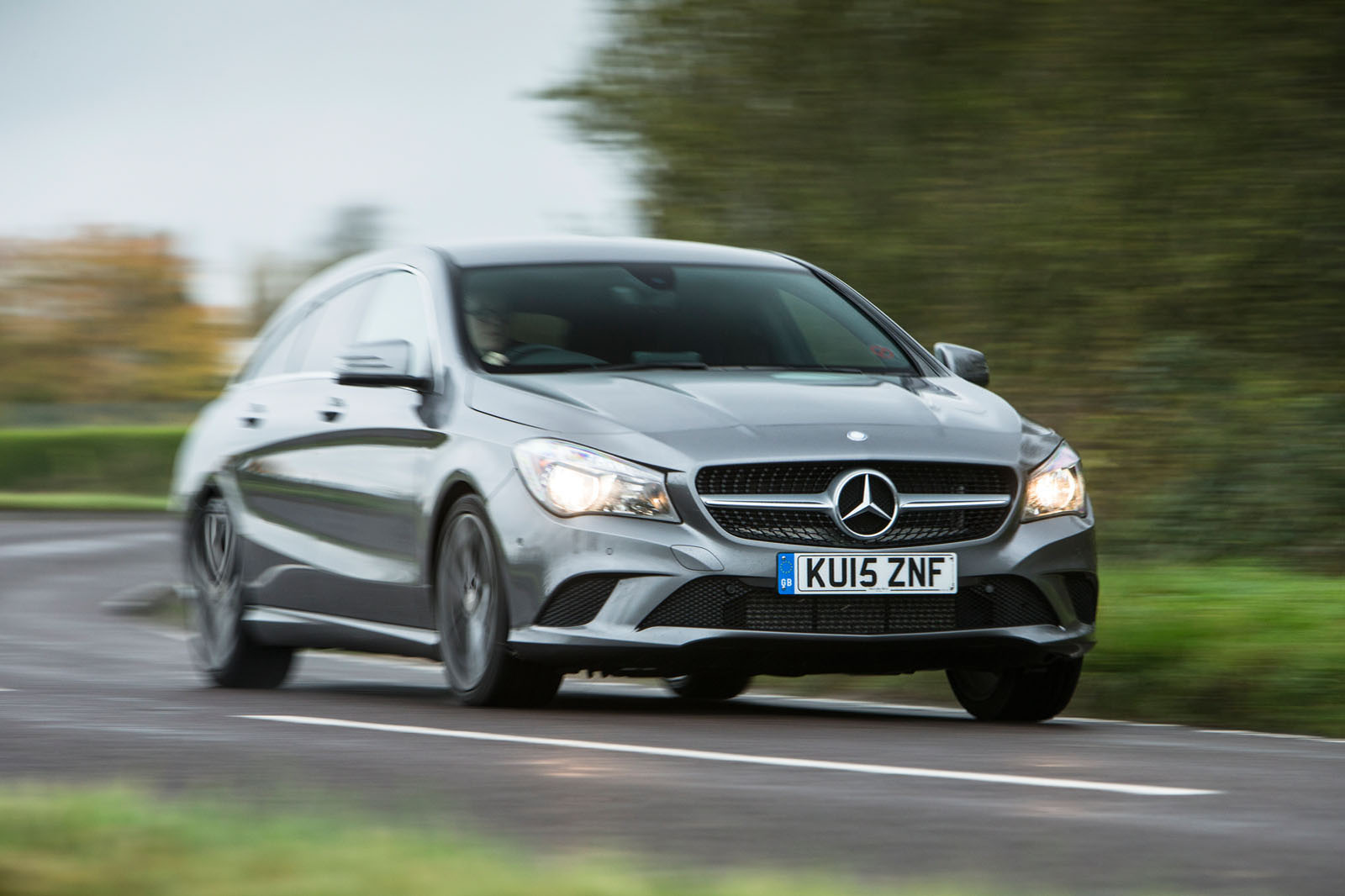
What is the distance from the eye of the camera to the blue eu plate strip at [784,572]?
7.49 m

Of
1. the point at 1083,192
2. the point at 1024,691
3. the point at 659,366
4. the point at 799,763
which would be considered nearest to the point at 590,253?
the point at 659,366

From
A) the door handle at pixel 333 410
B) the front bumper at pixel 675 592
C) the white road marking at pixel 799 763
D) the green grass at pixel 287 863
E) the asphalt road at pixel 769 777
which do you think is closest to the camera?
the green grass at pixel 287 863

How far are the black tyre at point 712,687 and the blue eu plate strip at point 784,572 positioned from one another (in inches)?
95.6

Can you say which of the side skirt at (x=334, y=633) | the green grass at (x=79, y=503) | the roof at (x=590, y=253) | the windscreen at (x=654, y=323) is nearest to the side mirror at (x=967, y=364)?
the windscreen at (x=654, y=323)

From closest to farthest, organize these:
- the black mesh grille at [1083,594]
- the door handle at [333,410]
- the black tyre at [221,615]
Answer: the black mesh grille at [1083,594]
the door handle at [333,410]
the black tyre at [221,615]

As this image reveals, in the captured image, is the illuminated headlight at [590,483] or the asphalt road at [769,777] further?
the illuminated headlight at [590,483]

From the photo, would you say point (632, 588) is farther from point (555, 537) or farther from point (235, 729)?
point (235, 729)

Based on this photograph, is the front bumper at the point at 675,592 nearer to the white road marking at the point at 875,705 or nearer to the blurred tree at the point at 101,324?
the white road marking at the point at 875,705

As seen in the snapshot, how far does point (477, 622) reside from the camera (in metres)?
7.98

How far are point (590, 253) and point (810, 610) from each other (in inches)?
85.7

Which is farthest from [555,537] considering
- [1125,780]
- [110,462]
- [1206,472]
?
[110,462]

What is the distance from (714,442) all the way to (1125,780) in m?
2.05

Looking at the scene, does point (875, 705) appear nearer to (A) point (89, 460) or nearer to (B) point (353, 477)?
(B) point (353, 477)

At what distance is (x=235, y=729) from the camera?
7.32 meters
